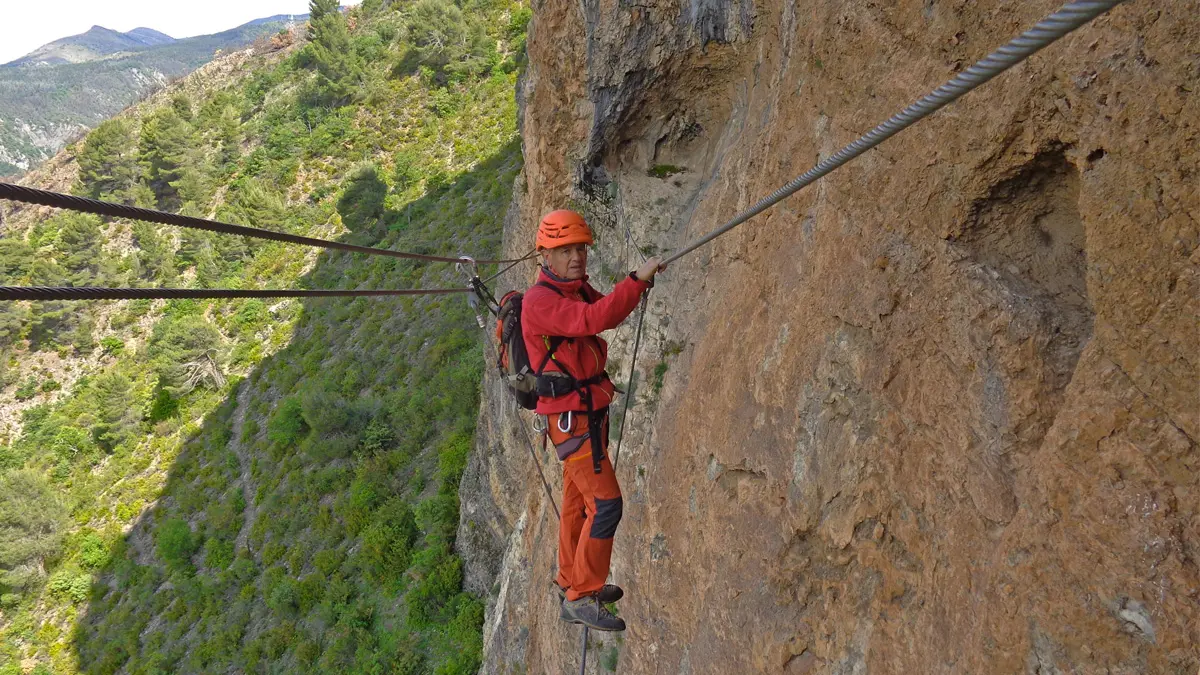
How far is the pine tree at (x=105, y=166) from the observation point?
5475cm

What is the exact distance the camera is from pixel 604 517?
15.8 ft

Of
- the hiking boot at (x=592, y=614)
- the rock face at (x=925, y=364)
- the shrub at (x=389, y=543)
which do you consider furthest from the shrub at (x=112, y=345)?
the hiking boot at (x=592, y=614)

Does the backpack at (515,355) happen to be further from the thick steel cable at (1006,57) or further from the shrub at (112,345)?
the shrub at (112,345)

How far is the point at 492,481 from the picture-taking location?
14.8 metres

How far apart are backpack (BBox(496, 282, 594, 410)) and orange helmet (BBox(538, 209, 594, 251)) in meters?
0.30

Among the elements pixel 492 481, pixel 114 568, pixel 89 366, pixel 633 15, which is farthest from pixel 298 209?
pixel 633 15

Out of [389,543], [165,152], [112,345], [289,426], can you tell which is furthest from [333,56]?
[389,543]

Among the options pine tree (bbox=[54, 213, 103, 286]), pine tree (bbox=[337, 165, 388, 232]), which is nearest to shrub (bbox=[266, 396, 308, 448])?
pine tree (bbox=[337, 165, 388, 232])

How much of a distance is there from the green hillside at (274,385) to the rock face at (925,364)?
1302cm

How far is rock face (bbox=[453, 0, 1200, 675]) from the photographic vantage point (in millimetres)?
2322

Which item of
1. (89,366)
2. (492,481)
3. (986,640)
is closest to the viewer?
(986,640)

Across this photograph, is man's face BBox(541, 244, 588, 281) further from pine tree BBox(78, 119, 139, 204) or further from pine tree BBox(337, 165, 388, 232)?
pine tree BBox(78, 119, 139, 204)

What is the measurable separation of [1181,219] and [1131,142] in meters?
0.36

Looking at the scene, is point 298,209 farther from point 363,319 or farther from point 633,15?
point 633,15
